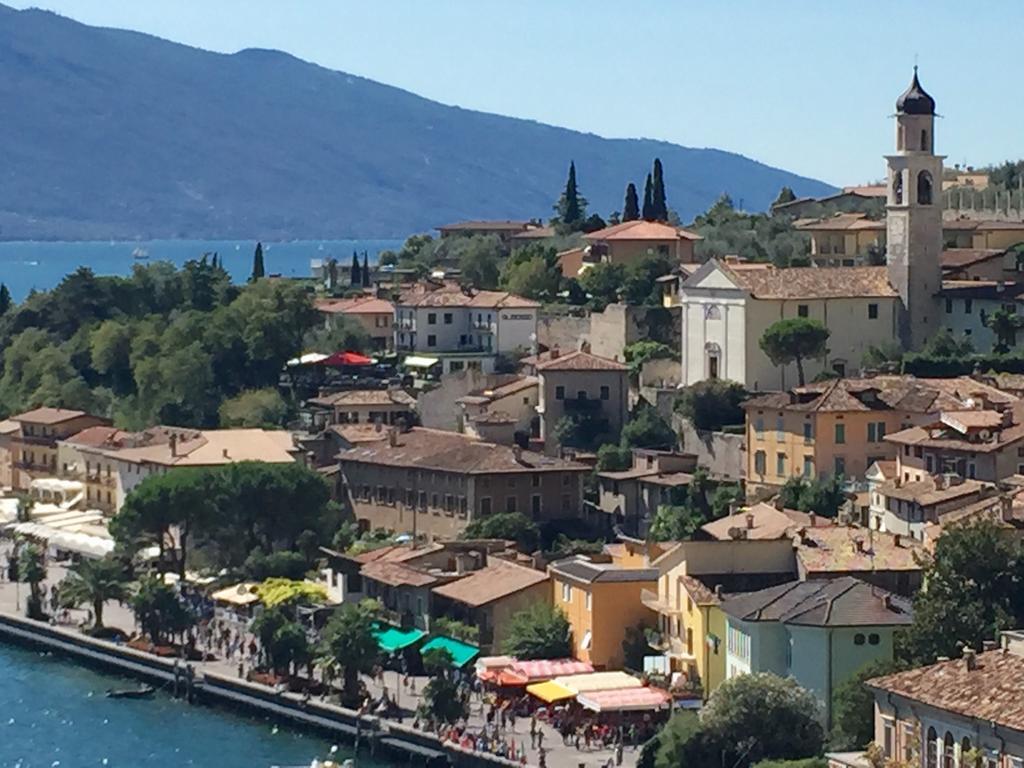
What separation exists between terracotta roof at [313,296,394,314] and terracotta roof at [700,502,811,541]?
96.1ft

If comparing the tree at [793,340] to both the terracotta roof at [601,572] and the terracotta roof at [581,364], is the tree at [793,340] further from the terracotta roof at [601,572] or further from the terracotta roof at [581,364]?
the terracotta roof at [601,572]

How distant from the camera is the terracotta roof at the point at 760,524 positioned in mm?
47594

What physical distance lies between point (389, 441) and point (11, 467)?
1988 centimetres

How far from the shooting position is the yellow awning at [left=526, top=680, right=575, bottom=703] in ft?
147

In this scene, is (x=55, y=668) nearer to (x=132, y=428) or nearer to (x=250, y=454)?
(x=250, y=454)

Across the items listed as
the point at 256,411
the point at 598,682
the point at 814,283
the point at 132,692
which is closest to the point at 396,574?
the point at 132,692

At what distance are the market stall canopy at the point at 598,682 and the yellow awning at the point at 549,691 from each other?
89mm

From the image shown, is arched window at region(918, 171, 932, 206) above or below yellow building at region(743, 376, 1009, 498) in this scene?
above

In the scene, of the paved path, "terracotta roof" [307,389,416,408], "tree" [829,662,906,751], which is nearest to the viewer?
"tree" [829,662,906,751]

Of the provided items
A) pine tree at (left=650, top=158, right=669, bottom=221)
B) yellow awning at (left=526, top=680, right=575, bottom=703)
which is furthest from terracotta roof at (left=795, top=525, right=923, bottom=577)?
pine tree at (left=650, top=158, right=669, bottom=221)

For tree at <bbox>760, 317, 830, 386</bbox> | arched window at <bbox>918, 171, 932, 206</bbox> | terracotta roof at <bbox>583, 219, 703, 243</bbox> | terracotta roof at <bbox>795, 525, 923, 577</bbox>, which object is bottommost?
terracotta roof at <bbox>795, 525, 923, 577</bbox>

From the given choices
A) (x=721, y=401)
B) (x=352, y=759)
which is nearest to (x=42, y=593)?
(x=721, y=401)

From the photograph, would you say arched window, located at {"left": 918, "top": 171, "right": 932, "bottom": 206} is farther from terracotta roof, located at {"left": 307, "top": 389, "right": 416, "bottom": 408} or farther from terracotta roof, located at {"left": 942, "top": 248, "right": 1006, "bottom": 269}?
terracotta roof, located at {"left": 307, "top": 389, "right": 416, "bottom": 408}

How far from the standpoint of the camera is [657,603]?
46.5 m
